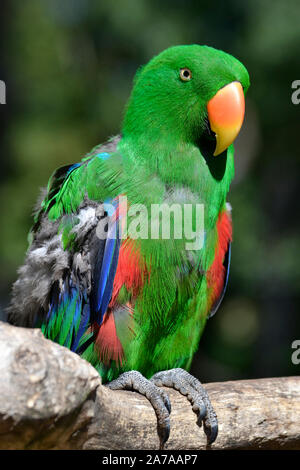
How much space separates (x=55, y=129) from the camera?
33.5 feet

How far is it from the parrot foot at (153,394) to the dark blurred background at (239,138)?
11.9 ft

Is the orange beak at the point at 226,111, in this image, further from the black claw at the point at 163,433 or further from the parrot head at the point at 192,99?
the black claw at the point at 163,433

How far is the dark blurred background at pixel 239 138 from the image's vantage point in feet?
24.5

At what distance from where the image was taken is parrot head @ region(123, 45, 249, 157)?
2713 millimetres

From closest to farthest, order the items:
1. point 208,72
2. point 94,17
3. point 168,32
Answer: point 208,72 → point 168,32 → point 94,17

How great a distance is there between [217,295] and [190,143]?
0.91 m

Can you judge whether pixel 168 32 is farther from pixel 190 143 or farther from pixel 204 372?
pixel 190 143

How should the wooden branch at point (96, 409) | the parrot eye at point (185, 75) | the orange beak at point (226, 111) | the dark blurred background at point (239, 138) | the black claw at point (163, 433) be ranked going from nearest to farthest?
1. the wooden branch at point (96, 409)
2. the black claw at point (163, 433)
3. the orange beak at point (226, 111)
4. the parrot eye at point (185, 75)
5. the dark blurred background at point (239, 138)

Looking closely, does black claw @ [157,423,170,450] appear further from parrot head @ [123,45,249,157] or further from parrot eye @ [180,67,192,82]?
parrot eye @ [180,67,192,82]

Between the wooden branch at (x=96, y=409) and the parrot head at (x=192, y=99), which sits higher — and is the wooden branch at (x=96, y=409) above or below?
below

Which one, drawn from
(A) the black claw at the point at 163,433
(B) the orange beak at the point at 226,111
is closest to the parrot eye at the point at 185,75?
(B) the orange beak at the point at 226,111

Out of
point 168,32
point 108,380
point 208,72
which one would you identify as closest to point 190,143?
point 208,72

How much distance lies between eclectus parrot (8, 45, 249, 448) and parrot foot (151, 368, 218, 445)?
1cm

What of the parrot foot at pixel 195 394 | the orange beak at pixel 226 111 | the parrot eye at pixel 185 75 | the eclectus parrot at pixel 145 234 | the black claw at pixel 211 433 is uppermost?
the parrot eye at pixel 185 75
